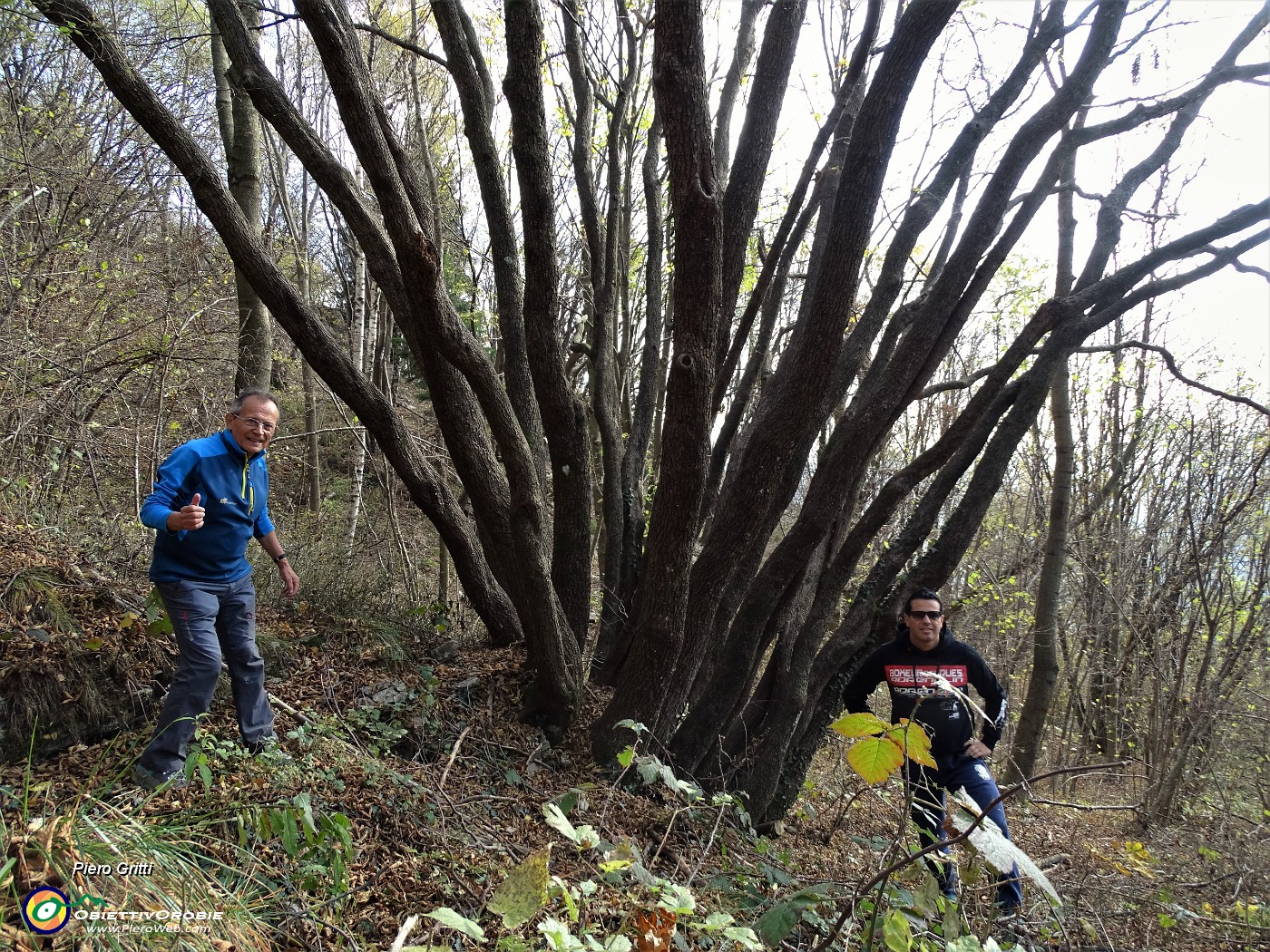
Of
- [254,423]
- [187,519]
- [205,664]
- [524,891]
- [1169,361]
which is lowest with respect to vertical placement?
[205,664]

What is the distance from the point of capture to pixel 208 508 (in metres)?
3.50

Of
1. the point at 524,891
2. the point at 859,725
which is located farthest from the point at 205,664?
the point at 859,725

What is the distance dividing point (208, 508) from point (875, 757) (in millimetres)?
3237

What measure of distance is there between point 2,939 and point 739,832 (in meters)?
3.58

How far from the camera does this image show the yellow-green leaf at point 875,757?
75.0 inches

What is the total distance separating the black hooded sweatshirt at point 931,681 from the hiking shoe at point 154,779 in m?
3.61

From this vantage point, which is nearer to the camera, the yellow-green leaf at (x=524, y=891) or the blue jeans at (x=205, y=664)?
the yellow-green leaf at (x=524, y=891)

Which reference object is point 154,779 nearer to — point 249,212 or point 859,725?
point 859,725

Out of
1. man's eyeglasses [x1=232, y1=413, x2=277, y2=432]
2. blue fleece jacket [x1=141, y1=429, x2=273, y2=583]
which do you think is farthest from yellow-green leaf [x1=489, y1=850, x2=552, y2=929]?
man's eyeglasses [x1=232, y1=413, x2=277, y2=432]

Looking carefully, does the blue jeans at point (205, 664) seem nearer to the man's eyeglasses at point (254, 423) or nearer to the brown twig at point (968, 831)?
the man's eyeglasses at point (254, 423)

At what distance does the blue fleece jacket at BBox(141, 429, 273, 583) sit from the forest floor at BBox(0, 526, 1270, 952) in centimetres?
65

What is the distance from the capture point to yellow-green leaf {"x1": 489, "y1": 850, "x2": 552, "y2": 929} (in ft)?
5.57

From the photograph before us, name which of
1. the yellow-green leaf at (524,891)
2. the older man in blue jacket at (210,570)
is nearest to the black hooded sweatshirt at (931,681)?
the yellow-green leaf at (524,891)

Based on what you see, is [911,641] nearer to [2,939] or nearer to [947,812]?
[947,812]
